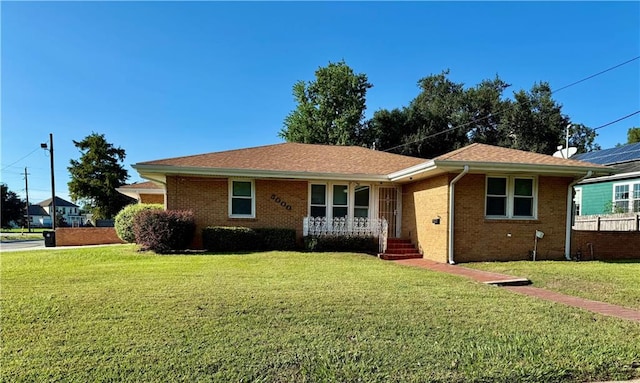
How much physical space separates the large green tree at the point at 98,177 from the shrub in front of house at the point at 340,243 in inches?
1313

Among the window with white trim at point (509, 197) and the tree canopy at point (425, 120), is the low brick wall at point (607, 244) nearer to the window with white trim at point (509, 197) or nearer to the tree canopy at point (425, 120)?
the window with white trim at point (509, 197)

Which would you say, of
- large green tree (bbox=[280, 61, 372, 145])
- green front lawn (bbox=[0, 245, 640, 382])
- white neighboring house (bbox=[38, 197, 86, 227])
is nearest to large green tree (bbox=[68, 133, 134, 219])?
large green tree (bbox=[280, 61, 372, 145])

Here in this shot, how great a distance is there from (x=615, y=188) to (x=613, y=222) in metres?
3.92

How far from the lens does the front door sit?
13977 mm

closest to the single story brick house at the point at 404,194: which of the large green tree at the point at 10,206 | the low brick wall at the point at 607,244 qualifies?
the low brick wall at the point at 607,244

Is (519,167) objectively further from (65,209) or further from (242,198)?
(65,209)

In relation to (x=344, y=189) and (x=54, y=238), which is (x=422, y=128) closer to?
(x=344, y=189)

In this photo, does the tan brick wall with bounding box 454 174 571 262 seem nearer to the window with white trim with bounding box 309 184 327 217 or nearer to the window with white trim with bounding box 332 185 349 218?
the window with white trim with bounding box 332 185 349 218

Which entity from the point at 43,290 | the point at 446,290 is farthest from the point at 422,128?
the point at 43,290

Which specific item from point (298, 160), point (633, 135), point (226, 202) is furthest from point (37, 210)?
point (633, 135)

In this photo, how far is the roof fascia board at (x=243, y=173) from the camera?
12125mm

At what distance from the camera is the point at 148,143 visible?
23672 millimetres

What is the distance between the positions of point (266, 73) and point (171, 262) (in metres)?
14.3

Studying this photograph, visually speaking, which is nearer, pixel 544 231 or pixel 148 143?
pixel 544 231
